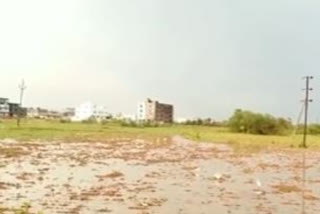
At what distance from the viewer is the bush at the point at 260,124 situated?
314 feet

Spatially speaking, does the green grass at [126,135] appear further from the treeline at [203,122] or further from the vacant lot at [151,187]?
the treeline at [203,122]

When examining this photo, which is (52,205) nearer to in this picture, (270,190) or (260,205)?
(260,205)

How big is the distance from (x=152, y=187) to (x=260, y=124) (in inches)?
3151

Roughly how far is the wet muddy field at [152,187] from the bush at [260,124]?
6709 cm

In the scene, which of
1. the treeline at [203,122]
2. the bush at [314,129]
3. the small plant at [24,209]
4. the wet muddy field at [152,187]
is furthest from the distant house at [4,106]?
the small plant at [24,209]

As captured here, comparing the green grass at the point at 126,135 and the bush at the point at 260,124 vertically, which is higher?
the bush at the point at 260,124

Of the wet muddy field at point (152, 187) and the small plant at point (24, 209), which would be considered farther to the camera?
the wet muddy field at point (152, 187)

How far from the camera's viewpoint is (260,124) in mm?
96688

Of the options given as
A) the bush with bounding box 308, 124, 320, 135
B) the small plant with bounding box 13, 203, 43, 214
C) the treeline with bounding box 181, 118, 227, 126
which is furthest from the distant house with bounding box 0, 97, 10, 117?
the small plant with bounding box 13, 203, 43, 214

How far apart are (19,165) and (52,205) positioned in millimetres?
11697

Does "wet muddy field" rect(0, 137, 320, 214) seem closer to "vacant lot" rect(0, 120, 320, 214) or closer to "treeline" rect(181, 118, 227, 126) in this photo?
"vacant lot" rect(0, 120, 320, 214)

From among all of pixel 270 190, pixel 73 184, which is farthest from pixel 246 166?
pixel 73 184

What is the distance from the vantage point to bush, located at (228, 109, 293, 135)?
9575 cm

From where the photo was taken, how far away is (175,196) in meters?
16.4
